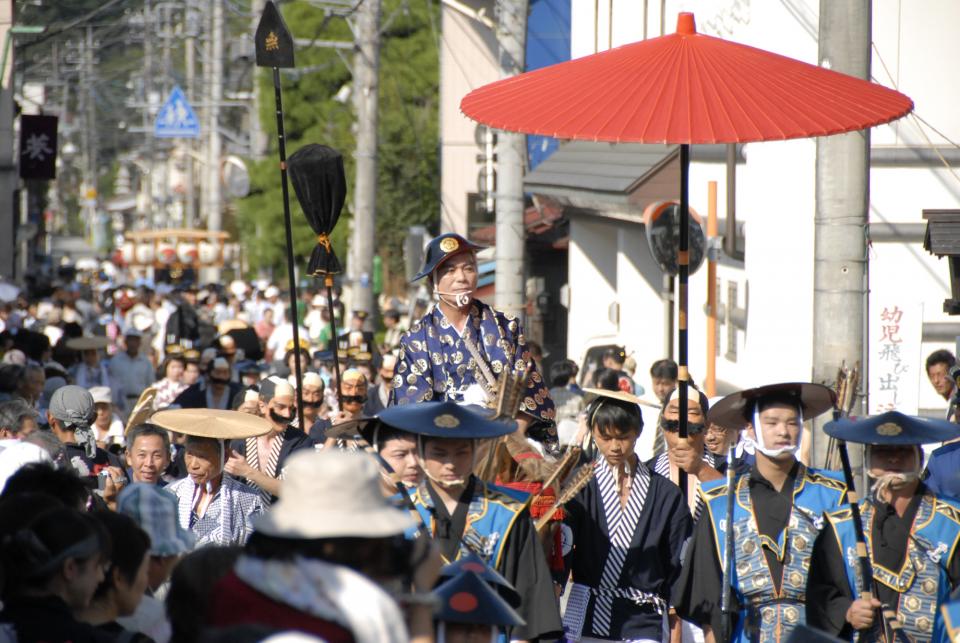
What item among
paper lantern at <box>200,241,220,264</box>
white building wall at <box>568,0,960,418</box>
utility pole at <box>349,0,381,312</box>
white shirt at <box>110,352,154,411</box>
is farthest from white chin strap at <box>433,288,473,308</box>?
paper lantern at <box>200,241,220,264</box>

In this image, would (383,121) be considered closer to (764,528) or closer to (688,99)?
(688,99)

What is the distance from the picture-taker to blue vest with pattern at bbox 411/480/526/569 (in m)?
5.13

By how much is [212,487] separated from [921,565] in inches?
124

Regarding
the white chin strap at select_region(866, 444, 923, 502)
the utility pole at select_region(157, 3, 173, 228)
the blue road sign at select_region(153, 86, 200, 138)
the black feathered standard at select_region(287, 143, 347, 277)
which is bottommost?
the white chin strap at select_region(866, 444, 923, 502)

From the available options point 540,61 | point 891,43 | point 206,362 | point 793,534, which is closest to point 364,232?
point 540,61

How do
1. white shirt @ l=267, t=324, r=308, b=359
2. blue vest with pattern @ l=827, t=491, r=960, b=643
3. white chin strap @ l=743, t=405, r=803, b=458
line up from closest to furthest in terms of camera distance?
blue vest with pattern @ l=827, t=491, r=960, b=643 → white chin strap @ l=743, t=405, r=803, b=458 → white shirt @ l=267, t=324, r=308, b=359

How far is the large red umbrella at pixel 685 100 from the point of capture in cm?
587

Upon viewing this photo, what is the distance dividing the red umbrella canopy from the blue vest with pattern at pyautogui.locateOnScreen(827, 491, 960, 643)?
5.23 feet

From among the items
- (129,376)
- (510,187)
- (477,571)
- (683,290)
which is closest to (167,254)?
(129,376)

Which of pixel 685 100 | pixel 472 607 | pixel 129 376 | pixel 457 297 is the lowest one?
pixel 129 376

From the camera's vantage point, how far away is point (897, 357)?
9.52 m

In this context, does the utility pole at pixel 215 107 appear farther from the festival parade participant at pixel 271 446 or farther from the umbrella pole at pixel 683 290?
the umbrella pole at pixel 683 290

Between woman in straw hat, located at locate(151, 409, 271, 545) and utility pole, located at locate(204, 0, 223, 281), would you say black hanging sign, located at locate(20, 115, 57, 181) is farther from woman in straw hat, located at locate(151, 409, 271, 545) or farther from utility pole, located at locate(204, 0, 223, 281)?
woman in straw hat, located at locate(151, 409, 271, 545)

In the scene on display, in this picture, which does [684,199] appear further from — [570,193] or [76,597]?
[570,193]
